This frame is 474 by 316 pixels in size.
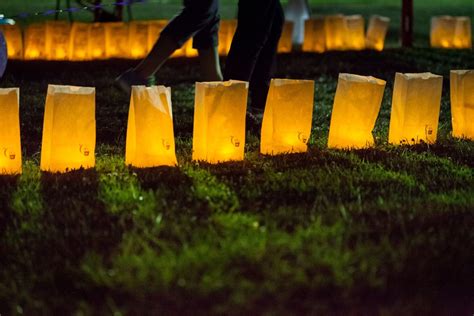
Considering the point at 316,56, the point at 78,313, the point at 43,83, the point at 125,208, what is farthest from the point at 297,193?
the point at 316,56

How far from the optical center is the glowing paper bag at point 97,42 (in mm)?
10664

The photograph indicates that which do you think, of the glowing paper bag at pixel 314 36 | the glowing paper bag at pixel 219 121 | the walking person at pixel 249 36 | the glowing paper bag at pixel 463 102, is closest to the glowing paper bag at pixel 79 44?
the glowing paper bag at pixel 314 36

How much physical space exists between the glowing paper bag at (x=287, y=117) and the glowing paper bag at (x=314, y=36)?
18.2 feet

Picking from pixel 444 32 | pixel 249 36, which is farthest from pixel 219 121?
pixel 444 32

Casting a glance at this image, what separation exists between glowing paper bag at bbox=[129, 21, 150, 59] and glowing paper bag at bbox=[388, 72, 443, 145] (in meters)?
5.19

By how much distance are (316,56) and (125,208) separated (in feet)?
20.6

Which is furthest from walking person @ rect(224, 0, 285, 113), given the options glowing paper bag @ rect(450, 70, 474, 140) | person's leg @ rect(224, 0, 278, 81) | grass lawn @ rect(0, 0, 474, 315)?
glowing paper bag @ rect(450, 70, 474, 140)

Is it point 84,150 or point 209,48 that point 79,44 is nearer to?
point 209,48

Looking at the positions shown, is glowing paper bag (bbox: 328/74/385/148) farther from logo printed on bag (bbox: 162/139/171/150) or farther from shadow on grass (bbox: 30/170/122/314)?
shadow on grass (bbox: 30/170/122/314)

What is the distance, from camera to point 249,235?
164 inches

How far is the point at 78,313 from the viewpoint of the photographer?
3490 millimetres

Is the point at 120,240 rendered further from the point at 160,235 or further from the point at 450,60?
the point at 450,60

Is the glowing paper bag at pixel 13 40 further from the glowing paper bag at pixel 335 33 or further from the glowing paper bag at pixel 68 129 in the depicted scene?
the glowing paper bag at pixel 68 129

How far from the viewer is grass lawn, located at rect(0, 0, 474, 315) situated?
3.62m
